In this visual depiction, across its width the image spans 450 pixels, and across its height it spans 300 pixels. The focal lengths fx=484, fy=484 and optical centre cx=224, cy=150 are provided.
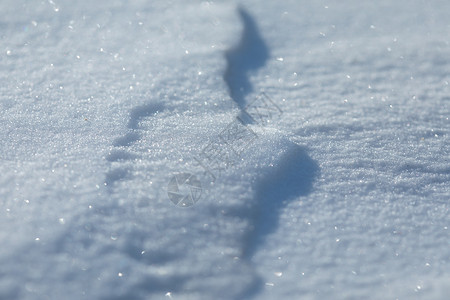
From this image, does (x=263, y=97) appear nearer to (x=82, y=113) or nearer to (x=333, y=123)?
(x=333, y=123)

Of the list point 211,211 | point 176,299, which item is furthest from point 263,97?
point 176,299

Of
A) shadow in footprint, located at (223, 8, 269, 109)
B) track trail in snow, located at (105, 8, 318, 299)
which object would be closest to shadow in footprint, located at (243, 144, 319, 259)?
track trail in snow, located at (105, 8, 318, 299)

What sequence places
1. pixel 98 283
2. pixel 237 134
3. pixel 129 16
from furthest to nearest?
pixel 129 16 < pixel 237 134 < pixel 98 283

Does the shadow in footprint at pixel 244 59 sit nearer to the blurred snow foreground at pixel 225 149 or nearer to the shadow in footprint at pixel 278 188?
the blurred snow foreground at pixel 225 149

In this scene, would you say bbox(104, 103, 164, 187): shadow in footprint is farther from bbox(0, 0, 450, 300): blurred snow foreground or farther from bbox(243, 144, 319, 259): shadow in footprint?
bbox(243, 144, 319, 259): shadow in footprint

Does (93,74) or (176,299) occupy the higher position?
(93,74)

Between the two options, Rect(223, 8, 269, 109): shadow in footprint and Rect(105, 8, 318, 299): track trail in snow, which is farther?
Rect(223, 8, 269, 109): shadow in footprint
